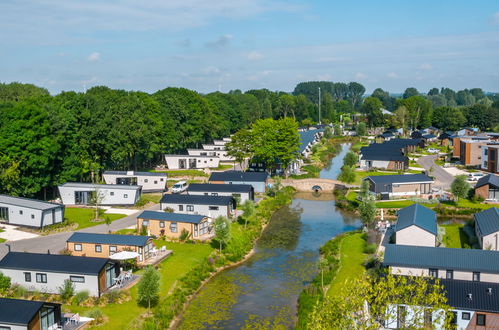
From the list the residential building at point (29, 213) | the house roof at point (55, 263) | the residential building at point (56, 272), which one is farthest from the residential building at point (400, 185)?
the house roof at point (55, 263)

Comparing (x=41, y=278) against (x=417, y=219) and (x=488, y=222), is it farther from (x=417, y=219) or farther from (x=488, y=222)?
(x=488, y=222)

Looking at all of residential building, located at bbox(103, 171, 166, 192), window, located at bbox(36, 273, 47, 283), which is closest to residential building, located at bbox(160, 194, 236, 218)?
residential building, located at bbox(103, 171, 166, 192)

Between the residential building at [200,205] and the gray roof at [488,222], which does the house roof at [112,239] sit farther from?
the gray roof at [488,222]

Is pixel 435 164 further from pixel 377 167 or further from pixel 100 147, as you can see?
pixel 100 147


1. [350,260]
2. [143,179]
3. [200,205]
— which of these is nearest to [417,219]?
[350,260]

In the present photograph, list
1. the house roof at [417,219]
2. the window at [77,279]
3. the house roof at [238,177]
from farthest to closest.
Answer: the house roof at [238,177], the house roof at [417,219], the window at [77,279]

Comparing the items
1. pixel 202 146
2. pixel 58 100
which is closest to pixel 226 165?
pixel 202 146
